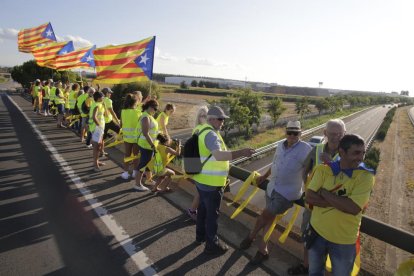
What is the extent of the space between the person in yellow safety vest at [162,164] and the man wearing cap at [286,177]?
2715 millimetres

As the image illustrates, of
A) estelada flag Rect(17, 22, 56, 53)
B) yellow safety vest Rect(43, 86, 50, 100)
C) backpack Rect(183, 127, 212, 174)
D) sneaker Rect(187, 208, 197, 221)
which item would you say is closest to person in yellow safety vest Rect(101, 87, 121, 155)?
sneaker Rect(187, 208, 197, 221)

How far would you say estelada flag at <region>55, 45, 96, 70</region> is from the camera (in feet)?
49.4

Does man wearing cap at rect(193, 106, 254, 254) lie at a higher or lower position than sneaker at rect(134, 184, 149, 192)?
higher

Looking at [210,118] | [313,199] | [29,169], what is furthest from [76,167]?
[313,199]

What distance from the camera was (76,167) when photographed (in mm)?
8000

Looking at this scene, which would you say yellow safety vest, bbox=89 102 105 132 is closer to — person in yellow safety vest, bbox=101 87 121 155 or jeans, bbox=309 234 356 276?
person in yellow safety vest, bbox=101 87 121 155

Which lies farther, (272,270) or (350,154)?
(272,270)

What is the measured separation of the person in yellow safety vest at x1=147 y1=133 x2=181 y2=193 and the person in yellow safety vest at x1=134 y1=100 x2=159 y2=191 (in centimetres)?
14

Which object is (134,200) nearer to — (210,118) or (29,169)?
(210,118)

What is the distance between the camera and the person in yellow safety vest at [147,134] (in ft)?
20.6

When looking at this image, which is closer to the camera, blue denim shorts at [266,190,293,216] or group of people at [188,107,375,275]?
group of people at [188,107,375,275]

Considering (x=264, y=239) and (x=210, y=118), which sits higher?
(x=210, y=118)

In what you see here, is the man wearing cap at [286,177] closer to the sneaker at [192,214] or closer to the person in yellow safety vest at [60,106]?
the sneaker at [192,214]

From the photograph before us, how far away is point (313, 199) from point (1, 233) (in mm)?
4338
